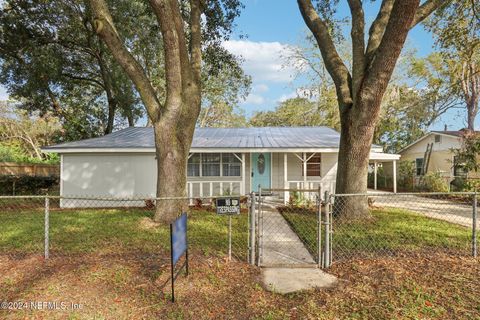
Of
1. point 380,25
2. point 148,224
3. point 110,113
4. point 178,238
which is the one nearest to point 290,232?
point 148,224

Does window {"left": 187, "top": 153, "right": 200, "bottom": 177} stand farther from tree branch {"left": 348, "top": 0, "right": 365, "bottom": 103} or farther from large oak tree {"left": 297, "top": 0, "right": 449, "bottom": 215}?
tree branch {"left": 348, "top": 0, "right": 365, "bottom": 103}

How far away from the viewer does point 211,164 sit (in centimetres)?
1215

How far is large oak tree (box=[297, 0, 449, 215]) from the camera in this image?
593cm

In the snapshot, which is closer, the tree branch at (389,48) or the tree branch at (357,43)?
the tree branch at (389,48)

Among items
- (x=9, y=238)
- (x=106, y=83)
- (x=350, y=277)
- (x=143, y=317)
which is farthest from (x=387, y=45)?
(x=106, y=83)

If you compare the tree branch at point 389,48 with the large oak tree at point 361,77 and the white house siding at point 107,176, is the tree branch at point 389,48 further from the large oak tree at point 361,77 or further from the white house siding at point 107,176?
the white house siding at point 107,176

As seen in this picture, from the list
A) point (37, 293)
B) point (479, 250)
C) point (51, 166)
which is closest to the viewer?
point (37, 293)

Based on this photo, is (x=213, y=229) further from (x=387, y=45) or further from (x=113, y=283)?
(x=387, y=45)

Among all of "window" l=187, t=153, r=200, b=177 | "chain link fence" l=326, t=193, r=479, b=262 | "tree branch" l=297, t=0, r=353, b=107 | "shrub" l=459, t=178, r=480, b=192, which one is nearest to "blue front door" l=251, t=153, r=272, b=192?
"window" l=187, t=153, r=200, b=177

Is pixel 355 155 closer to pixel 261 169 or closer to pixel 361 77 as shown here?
pixel 361 77

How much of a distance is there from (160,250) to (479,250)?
5706 millimetres

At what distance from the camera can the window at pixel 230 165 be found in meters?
12.2

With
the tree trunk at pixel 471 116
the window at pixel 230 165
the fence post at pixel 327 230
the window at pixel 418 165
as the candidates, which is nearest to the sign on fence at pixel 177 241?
the fence post at pixel 327 230

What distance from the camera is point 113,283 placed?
380 cm
